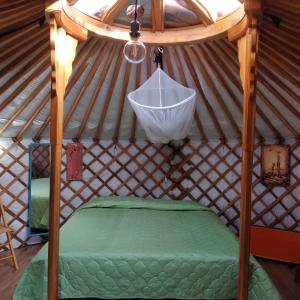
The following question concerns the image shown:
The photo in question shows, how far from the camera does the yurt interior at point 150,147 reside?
1733 millimetres

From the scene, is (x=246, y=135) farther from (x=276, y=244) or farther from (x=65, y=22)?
(x=276, y=244)

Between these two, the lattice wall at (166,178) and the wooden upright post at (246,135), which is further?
the lattice wall at (166,178)

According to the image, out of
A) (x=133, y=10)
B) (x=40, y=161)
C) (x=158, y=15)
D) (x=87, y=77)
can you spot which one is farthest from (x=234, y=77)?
(x=40, y=161)

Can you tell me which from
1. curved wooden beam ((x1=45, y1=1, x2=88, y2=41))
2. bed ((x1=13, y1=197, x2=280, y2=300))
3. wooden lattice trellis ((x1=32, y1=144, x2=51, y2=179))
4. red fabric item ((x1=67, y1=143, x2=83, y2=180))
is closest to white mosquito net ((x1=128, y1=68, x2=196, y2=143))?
curved wooden beam ((x1=45, y1=1, x2=88, y2=41))

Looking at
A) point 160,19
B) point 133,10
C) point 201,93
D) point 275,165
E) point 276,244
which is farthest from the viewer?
point 275,165

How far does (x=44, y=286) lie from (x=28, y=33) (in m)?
1.41

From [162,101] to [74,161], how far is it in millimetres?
1722

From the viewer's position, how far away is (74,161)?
382 centimetres

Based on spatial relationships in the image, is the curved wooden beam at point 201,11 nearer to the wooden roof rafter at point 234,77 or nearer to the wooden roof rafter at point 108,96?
the wooden roof rafter at point 234,77

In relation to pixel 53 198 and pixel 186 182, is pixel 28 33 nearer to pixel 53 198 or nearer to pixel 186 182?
pixel 53 198

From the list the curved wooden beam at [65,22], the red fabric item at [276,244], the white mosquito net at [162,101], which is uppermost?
the curved wooden beam at [65,22]

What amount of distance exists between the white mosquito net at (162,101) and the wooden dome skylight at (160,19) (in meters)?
0.29

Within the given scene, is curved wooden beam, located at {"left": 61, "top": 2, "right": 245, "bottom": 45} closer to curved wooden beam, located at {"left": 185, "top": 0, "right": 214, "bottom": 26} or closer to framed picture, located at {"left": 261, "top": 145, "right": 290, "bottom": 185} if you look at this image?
curved wooden beam, located at {"left": 185, "top": 0, "right": 214, "bottom": 26}

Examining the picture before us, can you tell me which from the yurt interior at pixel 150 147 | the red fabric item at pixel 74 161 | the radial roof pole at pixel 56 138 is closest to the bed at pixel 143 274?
the yurt interior at pixel 150 147
